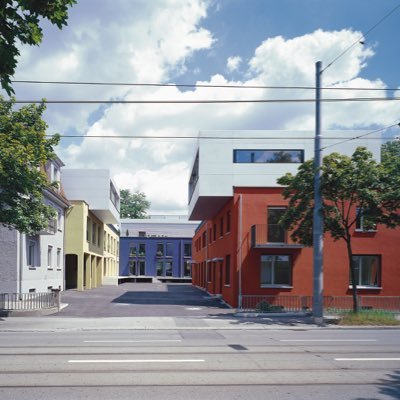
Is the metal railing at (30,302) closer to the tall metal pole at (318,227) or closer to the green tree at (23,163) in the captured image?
the green tree at (23,163)

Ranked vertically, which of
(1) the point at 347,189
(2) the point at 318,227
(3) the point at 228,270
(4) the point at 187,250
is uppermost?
(1) the point at 347,189

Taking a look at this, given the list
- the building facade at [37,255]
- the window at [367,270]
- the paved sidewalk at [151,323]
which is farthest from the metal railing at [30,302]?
the window at [367,270]

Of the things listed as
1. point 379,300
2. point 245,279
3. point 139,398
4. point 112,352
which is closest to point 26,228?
point 112,352

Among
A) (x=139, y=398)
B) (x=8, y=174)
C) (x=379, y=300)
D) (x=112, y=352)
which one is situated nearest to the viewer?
(x=139, y=398)

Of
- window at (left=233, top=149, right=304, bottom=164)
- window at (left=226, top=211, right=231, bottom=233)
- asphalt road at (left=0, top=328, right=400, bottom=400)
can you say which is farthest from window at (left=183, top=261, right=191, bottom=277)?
asphalt road at (left=0, top=328, right=400, bottom=400)

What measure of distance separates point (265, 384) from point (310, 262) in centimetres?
1788

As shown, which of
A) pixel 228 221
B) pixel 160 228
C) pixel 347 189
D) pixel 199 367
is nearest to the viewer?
pixel 199 367

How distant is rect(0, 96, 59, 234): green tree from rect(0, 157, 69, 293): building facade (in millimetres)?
2049

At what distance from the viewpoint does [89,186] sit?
130ft

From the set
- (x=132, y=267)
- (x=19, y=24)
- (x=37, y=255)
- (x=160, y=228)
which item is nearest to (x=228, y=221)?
(x=37, y=255)

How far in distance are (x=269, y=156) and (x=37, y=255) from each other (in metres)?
16.0

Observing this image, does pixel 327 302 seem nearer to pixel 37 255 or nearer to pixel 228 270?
pixel 228 270

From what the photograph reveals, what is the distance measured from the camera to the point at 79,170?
127 feet

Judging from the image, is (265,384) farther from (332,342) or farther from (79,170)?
(79,170)
